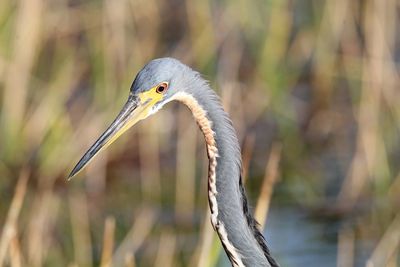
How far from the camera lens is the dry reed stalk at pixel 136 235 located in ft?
18.0

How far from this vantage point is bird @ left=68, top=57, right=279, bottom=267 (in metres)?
3.70

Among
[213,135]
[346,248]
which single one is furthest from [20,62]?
[213,135]

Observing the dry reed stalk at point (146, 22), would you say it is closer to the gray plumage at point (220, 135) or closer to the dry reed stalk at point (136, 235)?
the dry reed stalk at point (136, 235)

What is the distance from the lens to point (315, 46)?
24.2 ft

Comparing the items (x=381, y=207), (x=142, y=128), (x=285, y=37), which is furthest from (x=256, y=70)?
(x=381, y=207)

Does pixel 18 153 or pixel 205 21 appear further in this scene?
pixel 205 21

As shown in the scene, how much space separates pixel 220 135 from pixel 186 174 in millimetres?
2836

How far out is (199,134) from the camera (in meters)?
7.00

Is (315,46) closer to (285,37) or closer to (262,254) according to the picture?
(285,37)

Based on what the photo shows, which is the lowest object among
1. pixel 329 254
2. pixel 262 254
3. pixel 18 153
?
pixel 262 254

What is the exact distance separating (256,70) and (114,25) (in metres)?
0.81

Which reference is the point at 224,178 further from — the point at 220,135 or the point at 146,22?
the point at 146,22

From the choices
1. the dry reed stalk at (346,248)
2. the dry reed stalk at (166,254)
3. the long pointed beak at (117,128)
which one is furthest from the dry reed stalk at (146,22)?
the long pointed beak at (117,128)

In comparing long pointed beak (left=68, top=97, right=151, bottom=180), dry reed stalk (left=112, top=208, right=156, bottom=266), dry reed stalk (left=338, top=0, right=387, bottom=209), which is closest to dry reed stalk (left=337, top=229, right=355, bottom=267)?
dry reed stalk (left=338, top=0, right=387, bottom=209)
